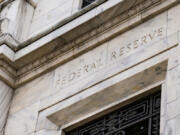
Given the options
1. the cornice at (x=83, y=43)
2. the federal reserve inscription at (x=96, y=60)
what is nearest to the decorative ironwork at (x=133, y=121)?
the federal reserve inscription at (x=96, y=60)

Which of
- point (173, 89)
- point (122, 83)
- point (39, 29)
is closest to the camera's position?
point (173, 89)

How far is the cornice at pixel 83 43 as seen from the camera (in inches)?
558

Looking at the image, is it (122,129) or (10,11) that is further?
(10,11)

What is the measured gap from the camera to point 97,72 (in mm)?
14156

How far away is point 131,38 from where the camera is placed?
14.1 metres

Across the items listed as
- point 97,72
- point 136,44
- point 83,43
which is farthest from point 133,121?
point 83,43

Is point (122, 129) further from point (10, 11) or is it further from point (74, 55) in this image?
point (10, 11)

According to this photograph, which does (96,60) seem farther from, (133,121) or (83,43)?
(133,121)

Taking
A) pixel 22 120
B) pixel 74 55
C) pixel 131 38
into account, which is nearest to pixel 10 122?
pixel 22 120

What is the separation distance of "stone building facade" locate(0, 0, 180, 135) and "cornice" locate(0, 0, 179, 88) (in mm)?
16

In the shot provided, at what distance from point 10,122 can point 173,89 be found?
3.40m

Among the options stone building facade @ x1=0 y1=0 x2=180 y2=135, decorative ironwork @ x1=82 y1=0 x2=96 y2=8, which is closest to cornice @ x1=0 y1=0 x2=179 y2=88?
stone building facade @ x1=0 y1=0 x2=180 y2=135

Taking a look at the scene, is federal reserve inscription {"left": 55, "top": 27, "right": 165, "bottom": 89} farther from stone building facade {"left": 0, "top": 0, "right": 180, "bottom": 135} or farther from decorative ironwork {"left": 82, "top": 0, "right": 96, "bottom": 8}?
decorative ironwork {"left": 82, "top": 0, "right": 96, "bottom": 8}

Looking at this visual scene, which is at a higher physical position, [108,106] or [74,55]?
[74,55]
